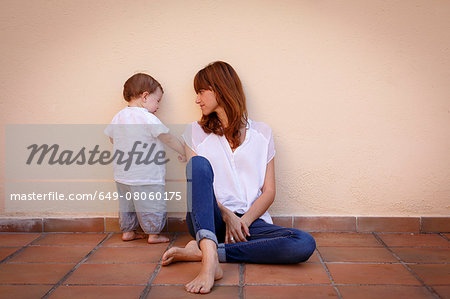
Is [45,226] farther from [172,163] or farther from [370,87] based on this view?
[370,87]

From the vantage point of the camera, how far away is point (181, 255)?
7.70 feet

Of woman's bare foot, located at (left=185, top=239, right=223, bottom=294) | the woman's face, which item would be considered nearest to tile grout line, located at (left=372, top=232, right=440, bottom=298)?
woman's bare foot, located at (left=185, top=239, right=223, bottom=294)

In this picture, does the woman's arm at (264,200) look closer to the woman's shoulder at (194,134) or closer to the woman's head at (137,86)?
the woman's shoulder at (194,134)

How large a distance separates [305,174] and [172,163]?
0.92 meters

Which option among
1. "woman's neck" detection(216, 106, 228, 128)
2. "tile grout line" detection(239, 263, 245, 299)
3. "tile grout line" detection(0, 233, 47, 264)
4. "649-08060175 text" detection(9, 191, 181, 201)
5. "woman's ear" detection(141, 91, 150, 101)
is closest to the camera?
"tile grout line" detection(239, 263, 245, 299)

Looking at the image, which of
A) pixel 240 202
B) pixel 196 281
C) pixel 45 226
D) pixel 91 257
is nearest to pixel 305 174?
pixel 240 202

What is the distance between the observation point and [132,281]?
2123mm

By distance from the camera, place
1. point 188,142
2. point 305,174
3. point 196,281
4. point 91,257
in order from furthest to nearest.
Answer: point 305,174, point 188,142, point 91,257, point 196,281

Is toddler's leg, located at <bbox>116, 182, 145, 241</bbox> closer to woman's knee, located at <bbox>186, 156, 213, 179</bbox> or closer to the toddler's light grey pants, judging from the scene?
the toddler's light grey pants

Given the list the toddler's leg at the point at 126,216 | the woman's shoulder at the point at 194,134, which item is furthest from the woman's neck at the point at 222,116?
the toddler's leg at the point at 126,216

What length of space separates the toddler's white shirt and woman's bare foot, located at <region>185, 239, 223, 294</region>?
2.73ft

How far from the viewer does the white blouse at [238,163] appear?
256 cm

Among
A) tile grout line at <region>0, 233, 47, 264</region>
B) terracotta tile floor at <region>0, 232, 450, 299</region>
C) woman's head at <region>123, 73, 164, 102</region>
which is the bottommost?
tile grout line at <region>0, 233, 47, 264</region>

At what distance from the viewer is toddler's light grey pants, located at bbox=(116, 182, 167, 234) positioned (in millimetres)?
2801
